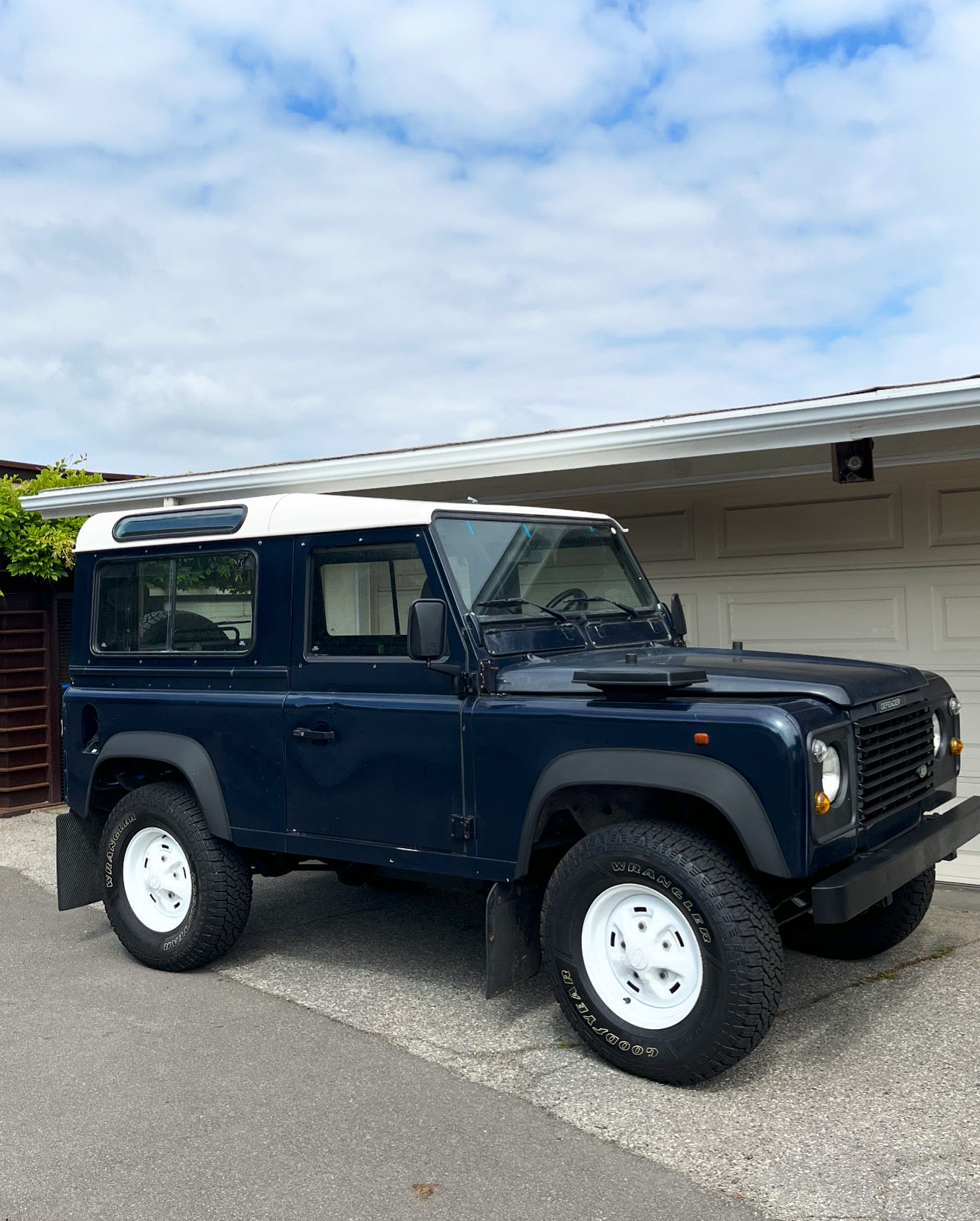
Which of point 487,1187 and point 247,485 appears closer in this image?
point 487,1187

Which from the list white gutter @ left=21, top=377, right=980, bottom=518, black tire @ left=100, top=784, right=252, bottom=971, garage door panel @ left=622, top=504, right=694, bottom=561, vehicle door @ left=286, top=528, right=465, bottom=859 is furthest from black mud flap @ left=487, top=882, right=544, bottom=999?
garage door panel @ left=622, top=504, right=694, bottom=561

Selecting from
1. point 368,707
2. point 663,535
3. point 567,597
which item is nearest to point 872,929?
point 567,597

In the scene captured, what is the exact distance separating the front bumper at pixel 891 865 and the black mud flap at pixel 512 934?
3.92ft

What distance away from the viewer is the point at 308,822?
16.5 ft

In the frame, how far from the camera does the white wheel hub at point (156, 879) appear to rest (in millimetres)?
5555

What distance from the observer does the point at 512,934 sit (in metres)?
4.47

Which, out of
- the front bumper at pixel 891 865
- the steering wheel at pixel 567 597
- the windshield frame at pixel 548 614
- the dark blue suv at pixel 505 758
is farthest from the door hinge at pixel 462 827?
the front bumper at pixel 891 865

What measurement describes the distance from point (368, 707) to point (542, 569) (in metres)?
0.99

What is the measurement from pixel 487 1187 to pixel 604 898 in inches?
42.8

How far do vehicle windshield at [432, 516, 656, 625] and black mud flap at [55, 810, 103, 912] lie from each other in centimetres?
258

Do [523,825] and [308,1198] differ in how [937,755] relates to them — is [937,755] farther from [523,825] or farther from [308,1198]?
[308,1198]

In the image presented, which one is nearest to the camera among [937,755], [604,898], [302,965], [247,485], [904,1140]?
[904,1140]

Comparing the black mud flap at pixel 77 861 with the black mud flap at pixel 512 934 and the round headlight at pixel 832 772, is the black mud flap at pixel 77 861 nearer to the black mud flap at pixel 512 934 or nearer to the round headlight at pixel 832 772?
the black mud flap at pixel 512 934

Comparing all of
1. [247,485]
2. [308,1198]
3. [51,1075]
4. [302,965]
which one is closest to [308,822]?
[302,965]
